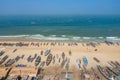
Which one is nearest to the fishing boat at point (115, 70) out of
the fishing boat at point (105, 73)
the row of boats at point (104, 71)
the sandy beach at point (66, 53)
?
the row of boats at point (104, 71)

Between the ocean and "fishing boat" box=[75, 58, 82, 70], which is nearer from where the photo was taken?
"fishing boat" box=[75, 58, 82, 70]

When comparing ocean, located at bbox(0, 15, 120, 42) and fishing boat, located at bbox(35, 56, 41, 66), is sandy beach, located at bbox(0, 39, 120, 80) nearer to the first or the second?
fishing boat, located at bbox(35, 56, 41, 66)

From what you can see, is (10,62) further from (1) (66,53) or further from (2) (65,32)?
(2) (65,32)

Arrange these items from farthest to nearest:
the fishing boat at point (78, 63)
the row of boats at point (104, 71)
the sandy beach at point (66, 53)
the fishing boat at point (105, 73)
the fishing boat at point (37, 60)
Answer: the fishing boat at point (37, 60), the fishing boat at point (78, 63), the sandy beach at point (66, 53), the row of boats at point (104, 71), the fishing boat at point (105, 73)

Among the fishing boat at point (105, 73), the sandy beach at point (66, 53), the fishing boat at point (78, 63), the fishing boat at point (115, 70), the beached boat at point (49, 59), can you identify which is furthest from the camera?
the beached boat at point (49, 59)

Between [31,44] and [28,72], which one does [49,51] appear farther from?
[28,72]

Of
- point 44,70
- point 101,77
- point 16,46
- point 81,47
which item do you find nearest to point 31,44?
point 16,46

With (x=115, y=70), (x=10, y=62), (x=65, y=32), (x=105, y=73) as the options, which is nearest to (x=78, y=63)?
(x=105, y=73)

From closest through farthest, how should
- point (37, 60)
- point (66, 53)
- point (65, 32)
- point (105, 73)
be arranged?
point (105, 73) < point (37, 60) < point (66, 53) < point (65, 32)

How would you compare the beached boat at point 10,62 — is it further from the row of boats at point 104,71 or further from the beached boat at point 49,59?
the row of boats at point 104,71

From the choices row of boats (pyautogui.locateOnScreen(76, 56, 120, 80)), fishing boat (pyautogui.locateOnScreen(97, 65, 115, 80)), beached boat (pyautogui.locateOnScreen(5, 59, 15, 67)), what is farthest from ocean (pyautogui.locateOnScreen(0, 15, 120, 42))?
fishing boat (pyautogui.locateOnScreen(97, 65, 115, 80))

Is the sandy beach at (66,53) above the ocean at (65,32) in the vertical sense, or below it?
above
